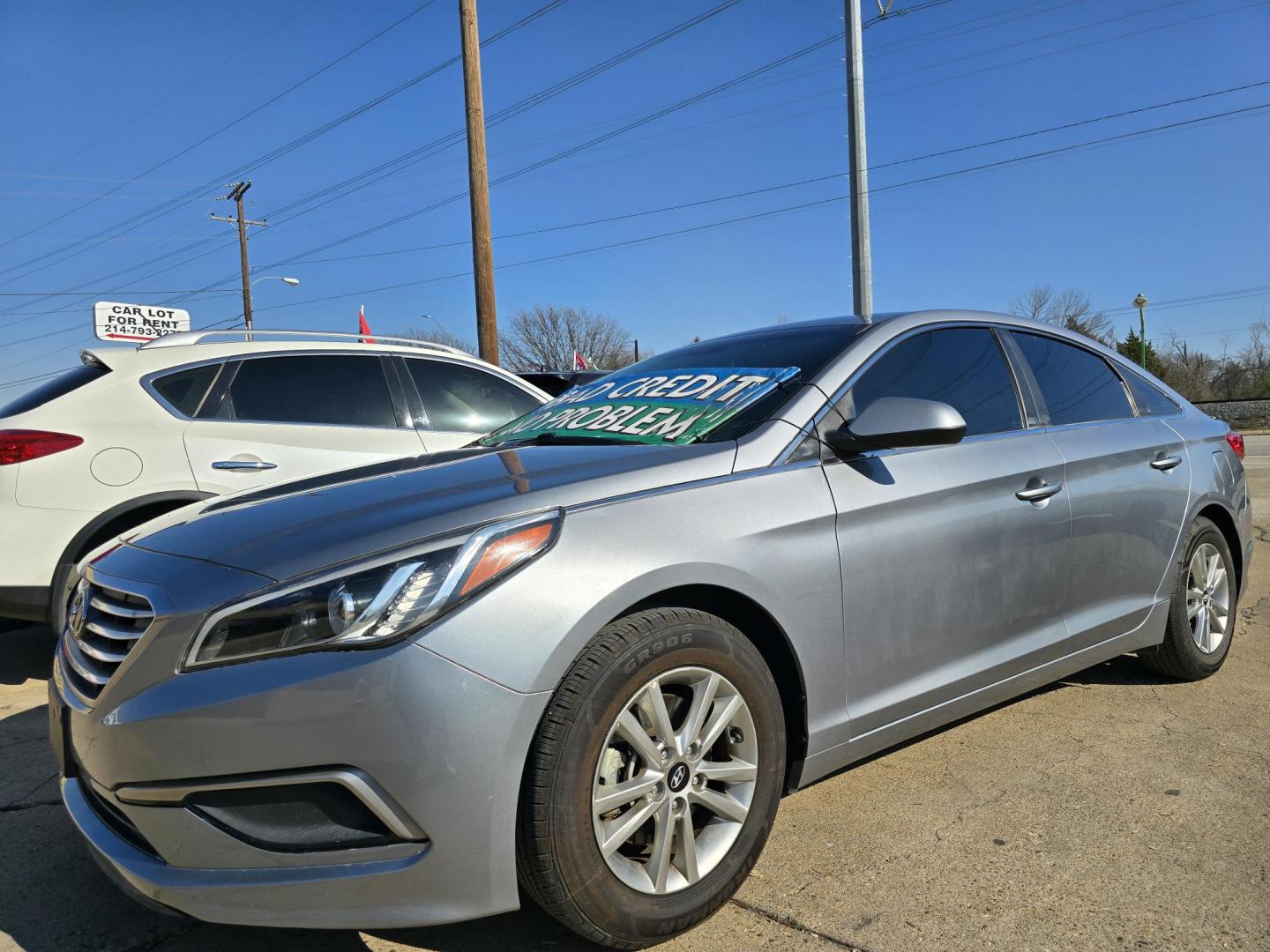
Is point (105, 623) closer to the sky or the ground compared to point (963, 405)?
closer to the ground

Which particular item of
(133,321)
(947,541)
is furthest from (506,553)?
(133,321)

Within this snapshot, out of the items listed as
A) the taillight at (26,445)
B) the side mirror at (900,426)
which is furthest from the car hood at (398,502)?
the taillight at (26,445)

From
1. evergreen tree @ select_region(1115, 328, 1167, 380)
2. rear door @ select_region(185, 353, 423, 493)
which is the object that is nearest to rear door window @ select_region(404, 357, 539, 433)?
rear door @ select_region(185, 353, 423, 493)

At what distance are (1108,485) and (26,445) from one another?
4583 millimetres

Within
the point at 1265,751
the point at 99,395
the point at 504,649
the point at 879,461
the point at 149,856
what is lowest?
the point at 1265,751

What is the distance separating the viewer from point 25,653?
17.8 ft

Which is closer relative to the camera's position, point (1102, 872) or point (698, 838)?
point (698, 838)

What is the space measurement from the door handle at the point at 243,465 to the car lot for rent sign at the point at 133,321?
13524 mm

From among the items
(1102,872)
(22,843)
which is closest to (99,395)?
(22,843)

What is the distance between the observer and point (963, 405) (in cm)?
326

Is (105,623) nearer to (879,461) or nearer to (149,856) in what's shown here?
(149,856)

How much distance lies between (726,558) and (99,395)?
11.8 ft

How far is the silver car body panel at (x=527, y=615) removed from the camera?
1.88 m

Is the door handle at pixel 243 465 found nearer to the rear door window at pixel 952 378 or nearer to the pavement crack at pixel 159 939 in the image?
the pavement crack at pixel 159 939
